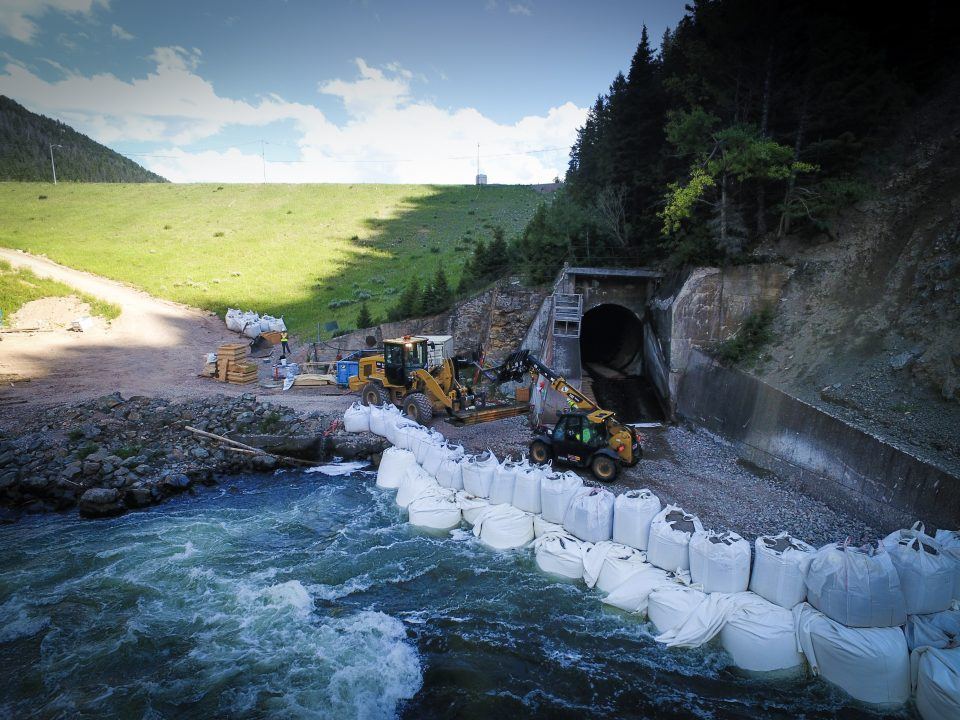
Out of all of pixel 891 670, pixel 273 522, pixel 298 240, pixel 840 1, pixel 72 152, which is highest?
pixel 72 152

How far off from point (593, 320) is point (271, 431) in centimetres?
1626

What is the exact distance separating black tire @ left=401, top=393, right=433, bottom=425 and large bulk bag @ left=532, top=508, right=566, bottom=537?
6.10 metres

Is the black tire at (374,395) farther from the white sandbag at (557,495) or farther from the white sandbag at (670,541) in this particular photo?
the white sandbag at (670,541)

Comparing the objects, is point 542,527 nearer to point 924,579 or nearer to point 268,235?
point 924,579

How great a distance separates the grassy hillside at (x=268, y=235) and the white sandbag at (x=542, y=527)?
19.5 m

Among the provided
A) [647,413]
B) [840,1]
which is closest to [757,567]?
[647,413]

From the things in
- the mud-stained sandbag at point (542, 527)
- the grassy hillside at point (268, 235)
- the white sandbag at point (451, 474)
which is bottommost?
the mud-stained sandbag at point (542, 527)

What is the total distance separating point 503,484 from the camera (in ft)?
31.8

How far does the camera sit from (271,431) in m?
14.4

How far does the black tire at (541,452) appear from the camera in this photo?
464 inches

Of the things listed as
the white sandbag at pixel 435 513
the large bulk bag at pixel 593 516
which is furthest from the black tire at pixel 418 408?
the large bulk bag at pixel 593 516

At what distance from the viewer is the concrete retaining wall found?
7.82 meters

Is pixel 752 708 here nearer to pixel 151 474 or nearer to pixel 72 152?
pixel 151 474

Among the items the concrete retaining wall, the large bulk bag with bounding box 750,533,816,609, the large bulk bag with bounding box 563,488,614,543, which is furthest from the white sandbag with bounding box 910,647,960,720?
the large bulk bag with bounding box 563,488,614,543
